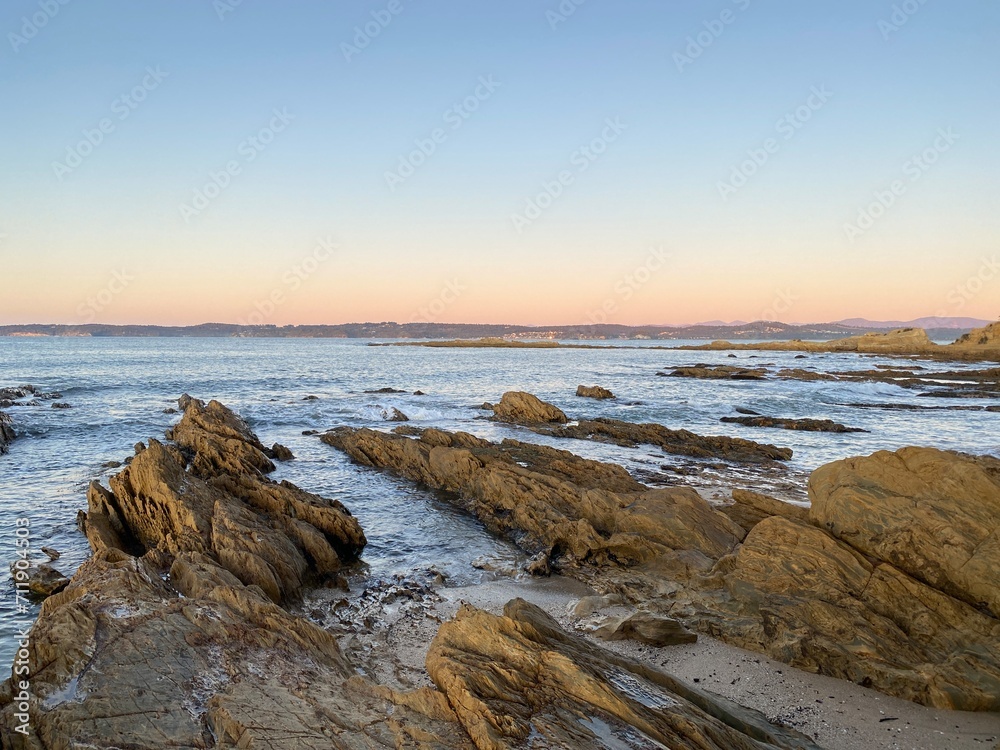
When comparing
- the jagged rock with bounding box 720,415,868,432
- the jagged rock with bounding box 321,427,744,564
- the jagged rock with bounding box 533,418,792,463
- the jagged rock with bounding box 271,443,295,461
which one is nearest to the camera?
the jagged rock with bounding box 321,427,744,564

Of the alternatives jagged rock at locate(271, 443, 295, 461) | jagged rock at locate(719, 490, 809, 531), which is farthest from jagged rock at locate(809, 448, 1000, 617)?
jagged rock at locate(271, 443, 295, 461)

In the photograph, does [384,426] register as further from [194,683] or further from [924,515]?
[924,515]

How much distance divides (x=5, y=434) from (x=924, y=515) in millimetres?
34471

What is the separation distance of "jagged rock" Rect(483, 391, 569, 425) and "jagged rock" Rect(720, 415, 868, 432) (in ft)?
35.8

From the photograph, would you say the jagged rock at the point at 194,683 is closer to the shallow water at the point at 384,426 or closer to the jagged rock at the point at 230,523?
the jagged rock at the point at 230,523

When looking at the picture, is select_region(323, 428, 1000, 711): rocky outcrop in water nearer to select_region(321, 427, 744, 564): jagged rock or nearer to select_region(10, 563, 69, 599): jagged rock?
select_region(321, 427, 744, 564): jagged rock

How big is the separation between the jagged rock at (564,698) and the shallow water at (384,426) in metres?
5.99

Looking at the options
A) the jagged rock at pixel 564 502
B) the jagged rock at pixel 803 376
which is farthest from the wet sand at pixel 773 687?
the jagged rock at pixel 803 376

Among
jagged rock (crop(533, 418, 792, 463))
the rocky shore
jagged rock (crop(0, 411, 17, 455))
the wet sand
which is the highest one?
the rocky shore

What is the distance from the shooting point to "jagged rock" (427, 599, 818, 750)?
559 cm

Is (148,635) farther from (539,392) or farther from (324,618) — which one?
(539,392)

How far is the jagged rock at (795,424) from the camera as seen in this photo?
3164 centimetres

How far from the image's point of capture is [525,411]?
36031 millimetres

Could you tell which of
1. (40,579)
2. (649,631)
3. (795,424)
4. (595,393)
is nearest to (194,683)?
(649,631)
